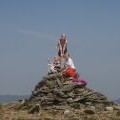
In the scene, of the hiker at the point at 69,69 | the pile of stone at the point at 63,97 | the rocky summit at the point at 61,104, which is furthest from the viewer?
the hiker at the point at 69,69

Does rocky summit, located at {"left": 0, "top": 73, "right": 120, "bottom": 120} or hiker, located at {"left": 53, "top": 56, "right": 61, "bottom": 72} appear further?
hiker, located at {"left": 53, "top": 56, "right": 61, "bottom": 72}

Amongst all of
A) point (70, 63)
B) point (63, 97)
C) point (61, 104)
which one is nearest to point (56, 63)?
point (70, 63)

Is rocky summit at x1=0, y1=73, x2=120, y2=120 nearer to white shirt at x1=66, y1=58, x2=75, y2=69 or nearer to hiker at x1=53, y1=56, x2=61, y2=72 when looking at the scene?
hiker at x1=53, y1=56, x2=61, y2=72

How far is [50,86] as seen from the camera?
38.3 m

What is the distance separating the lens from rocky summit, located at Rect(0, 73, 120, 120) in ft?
110

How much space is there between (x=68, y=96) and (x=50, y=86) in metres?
2.22

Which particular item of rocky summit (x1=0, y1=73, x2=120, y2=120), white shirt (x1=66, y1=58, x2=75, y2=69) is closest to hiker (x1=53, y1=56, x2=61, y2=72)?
rocky summit (x1=0, y1=73, x2=120, y2=120)

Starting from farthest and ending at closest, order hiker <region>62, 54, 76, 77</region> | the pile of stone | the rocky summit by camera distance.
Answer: hiker <region>62, 54, 76, 77</region>, the pile of stone, the rocky summit

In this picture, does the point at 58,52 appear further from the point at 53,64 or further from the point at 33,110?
the point at 33,110

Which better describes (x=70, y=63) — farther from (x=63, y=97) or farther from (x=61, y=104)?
(x=61, y=104)

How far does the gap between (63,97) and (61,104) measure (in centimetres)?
69

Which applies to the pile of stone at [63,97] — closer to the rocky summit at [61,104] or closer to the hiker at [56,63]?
the rocky summit at [61,104]

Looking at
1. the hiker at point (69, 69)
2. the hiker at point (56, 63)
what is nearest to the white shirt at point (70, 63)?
the hiker at point (69, 69)

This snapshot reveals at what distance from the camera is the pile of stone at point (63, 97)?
3628 centimetres
